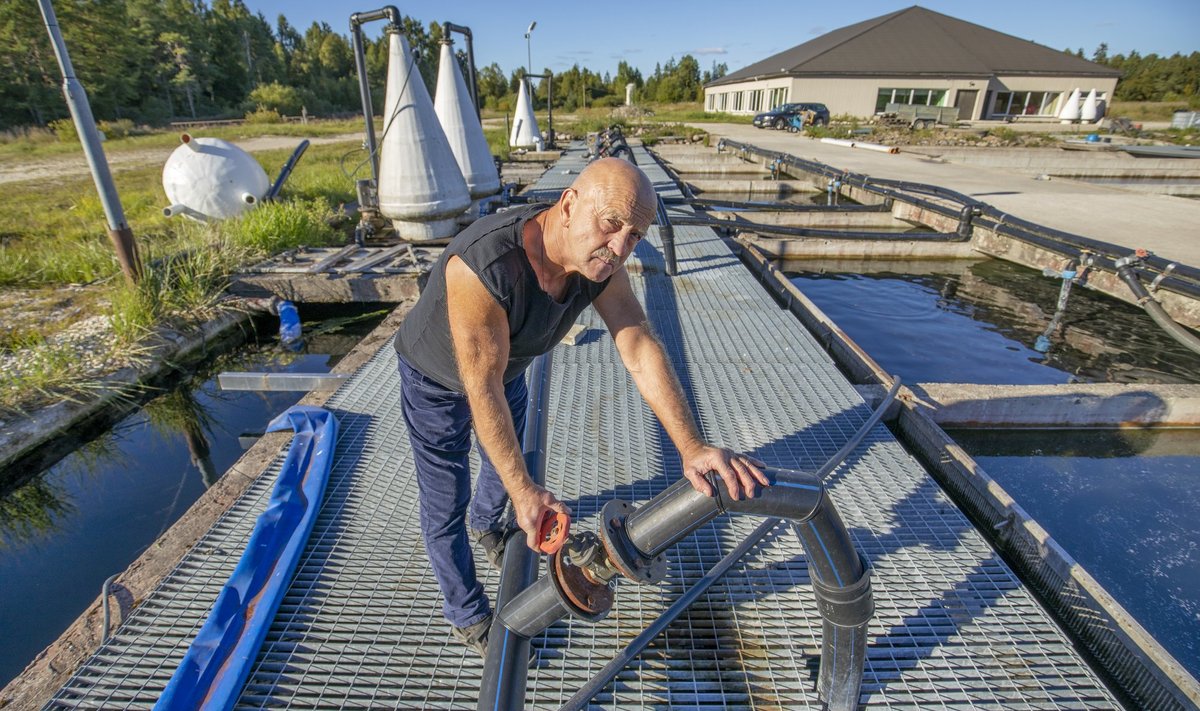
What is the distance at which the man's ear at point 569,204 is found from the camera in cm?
151

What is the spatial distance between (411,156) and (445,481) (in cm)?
560

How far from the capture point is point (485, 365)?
147 cm

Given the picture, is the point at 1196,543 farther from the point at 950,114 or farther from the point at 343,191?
the point at 950,114

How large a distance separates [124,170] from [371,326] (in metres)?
14.0

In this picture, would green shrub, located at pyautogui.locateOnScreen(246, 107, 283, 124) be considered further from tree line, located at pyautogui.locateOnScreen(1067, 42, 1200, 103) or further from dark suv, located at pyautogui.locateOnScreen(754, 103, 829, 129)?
tree line, located at pyautogui.locateOnScreen(1067, 42, 1200, 103)

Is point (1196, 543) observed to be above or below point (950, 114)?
below

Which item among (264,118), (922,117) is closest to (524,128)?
(922,117)

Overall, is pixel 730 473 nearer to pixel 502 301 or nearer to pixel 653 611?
pixel 502 301

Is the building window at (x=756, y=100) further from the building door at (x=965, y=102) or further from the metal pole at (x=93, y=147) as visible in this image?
the metal pole at (x=93, y=147)

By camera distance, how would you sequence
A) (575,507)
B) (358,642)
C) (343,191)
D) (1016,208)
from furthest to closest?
(343,191) → (1016,208) → (575,507) → (358,642)

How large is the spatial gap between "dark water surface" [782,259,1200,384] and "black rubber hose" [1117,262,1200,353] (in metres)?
0.77

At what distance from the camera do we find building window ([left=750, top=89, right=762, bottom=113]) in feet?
141

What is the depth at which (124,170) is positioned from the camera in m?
14.3

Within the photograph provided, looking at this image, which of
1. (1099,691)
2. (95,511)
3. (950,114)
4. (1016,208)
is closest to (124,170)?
(95,511)
